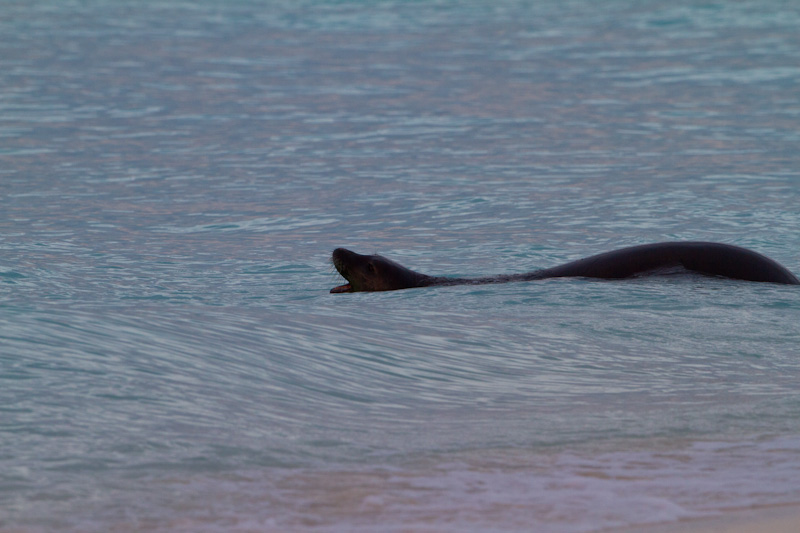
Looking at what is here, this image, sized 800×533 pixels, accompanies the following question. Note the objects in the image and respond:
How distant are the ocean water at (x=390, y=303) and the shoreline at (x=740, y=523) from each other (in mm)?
55

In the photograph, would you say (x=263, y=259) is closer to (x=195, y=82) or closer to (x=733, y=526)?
(x=733, y=526)

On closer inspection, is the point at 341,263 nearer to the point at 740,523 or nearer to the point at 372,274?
the point at 372,274

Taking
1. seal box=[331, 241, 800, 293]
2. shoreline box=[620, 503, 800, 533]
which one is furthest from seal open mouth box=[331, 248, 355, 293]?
shoreline box=[620, 503, 800, 533]

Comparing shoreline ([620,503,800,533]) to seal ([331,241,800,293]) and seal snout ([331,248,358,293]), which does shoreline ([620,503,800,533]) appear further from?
seal snout ([331,248,358,293])

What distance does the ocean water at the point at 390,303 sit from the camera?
3389 millimetres

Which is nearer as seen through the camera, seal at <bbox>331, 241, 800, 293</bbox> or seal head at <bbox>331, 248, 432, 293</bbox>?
seal at <bbox>331, 241, 800, 293</bbox>

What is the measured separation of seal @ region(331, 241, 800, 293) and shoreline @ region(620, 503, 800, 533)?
3338 mm

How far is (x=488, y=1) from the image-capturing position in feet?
109

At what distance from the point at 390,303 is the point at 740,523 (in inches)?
140

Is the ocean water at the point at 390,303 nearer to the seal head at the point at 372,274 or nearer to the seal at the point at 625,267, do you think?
the seal at the point at 625,267

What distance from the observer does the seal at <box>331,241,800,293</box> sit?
6.27 meters

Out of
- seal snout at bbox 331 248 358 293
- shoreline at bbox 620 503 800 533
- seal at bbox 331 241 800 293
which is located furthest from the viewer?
seal snout at bbox 331 248 358 293

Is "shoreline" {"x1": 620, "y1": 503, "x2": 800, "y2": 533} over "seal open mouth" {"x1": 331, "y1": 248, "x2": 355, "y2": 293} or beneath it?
beneath

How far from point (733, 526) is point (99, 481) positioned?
1725 mm
